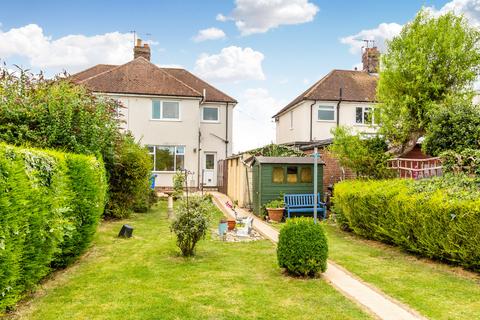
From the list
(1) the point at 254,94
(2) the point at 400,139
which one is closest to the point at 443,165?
(2) the point at 400,139

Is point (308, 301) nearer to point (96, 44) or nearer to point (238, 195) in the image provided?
point (238, 195)

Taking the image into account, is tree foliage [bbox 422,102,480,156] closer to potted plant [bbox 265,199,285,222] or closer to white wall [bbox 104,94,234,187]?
potted plant [bbox 265,199,285,222]

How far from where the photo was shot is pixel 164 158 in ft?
84.5

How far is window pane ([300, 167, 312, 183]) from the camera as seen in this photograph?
16.5 meters

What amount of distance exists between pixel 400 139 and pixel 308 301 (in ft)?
32.0

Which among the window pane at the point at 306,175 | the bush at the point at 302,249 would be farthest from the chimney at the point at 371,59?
the bush at the point at 302,249

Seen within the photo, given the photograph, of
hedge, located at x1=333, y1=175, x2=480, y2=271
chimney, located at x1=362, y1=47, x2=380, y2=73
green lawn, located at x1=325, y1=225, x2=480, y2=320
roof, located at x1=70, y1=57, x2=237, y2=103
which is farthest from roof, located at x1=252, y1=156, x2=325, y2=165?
chimney, located at x1=362, y1=47, x2=380, y2=73

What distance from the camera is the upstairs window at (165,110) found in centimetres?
2543

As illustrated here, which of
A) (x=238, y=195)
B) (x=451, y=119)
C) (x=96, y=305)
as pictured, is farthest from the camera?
(x=238, y=195)

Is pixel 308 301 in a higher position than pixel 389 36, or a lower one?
lower

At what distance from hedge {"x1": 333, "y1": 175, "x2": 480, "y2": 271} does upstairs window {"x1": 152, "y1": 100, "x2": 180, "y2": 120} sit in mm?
15956

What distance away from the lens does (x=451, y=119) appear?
472 inches

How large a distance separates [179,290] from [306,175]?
35.3ft

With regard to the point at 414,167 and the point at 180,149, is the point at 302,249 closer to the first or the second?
the point at 414,167
